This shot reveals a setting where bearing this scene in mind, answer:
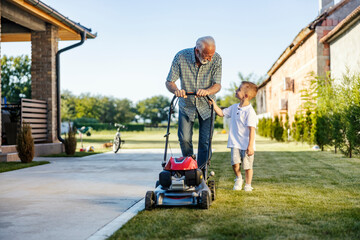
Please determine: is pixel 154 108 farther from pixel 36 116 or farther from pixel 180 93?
pixel 180 93

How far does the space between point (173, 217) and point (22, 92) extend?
164 ft

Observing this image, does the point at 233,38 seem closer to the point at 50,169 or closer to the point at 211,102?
the point at 50,169

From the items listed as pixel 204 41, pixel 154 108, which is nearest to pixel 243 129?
pixel 204 41

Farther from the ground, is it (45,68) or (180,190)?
(45,68)

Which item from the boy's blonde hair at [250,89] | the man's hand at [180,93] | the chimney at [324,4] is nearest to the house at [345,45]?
the chimney at [324,4]

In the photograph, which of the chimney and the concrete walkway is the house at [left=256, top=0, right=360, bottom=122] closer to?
the chimney

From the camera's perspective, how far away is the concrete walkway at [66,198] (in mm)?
3428

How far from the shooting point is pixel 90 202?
15.1ft

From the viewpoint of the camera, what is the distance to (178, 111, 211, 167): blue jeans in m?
4.99

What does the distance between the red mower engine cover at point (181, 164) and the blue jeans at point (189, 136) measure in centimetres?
64

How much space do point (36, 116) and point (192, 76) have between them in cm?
831

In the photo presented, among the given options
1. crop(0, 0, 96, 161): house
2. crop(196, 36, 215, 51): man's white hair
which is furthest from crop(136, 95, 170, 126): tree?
crop(196, 36, 215, 51): man's white hair

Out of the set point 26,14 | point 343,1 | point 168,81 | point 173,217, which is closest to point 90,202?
point 173,217

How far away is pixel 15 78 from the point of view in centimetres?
5203
